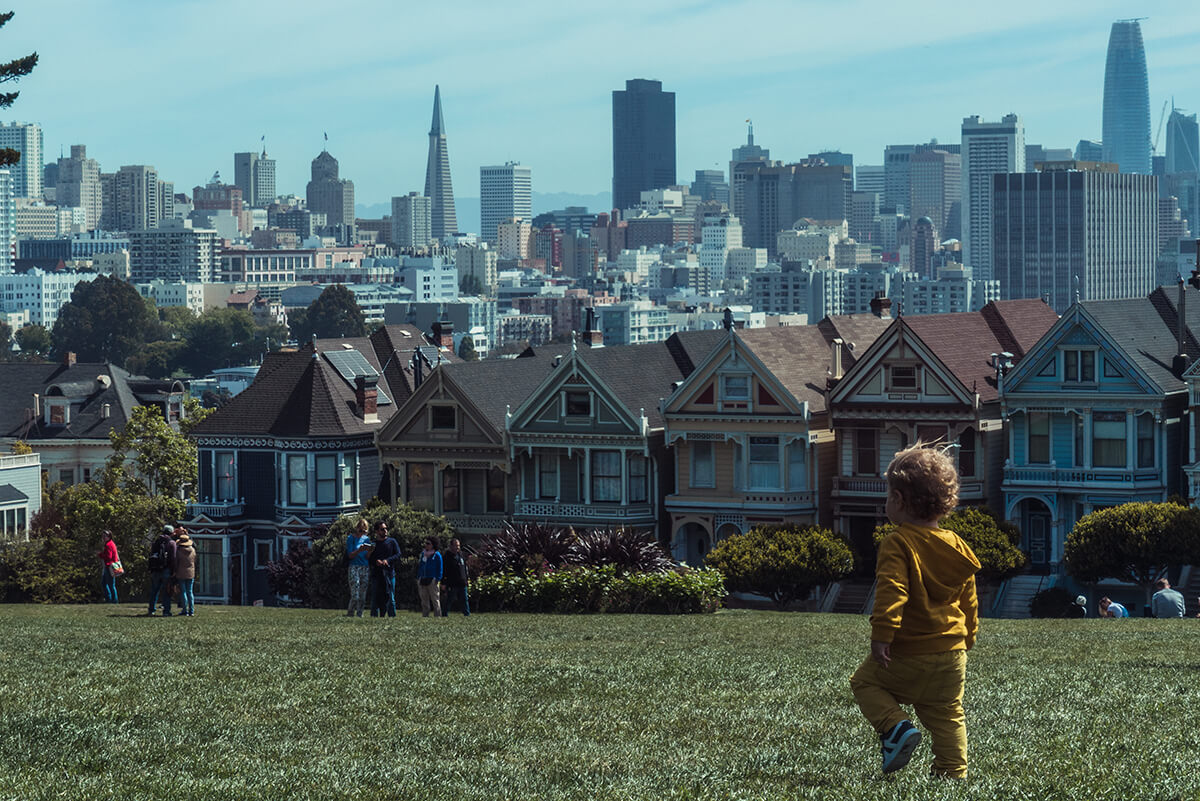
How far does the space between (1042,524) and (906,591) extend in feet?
137

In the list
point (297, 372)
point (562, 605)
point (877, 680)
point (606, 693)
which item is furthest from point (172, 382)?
point (877, 680)

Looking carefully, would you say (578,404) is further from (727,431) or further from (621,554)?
(621,554)

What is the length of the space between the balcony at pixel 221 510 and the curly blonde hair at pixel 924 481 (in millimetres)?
50118

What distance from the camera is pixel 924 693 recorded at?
1405 centimetres

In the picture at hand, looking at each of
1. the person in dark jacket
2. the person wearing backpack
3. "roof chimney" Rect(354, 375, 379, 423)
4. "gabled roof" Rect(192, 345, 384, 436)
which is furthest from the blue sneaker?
"roof chimney" Rect(354, 375, 379, 423)

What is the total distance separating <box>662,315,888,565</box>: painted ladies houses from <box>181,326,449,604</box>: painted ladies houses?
422 inches

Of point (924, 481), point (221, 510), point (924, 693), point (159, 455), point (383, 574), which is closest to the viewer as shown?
point (924, 481)

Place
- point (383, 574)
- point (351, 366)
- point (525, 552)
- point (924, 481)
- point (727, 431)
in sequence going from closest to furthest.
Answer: point (924, 481)
point (383, 574)
point (525, 552)
point (727, 431)
point (351, 366)

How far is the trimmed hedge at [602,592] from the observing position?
41.1 m

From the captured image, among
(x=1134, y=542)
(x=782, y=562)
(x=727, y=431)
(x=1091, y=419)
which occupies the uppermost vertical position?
(x=1091, y=419)

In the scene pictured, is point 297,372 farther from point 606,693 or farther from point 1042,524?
point 606,693

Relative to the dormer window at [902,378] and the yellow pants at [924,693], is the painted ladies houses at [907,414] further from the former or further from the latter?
the yellow pants at [924,693]

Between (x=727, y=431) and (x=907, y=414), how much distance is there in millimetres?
4977

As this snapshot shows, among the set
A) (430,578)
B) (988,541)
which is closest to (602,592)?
(430,578)
